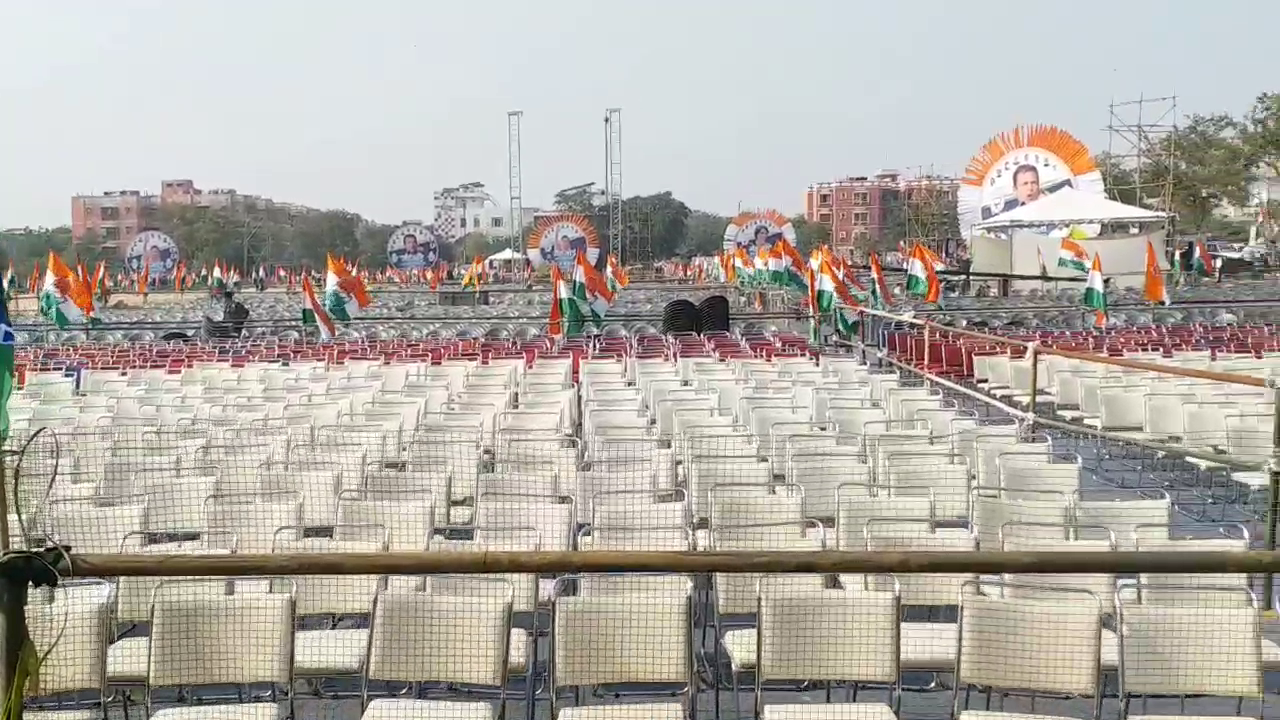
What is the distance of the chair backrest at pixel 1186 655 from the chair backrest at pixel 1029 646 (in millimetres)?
115

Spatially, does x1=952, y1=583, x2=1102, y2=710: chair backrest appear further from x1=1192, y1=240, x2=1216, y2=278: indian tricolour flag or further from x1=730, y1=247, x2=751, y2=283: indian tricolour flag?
x1=1192, y1=240, x2=1216, y2=278: indian tricolour flag

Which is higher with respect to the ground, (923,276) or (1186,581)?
(923,276)

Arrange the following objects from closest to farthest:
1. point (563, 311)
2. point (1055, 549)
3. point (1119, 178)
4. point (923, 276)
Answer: point (1055, 549) → point (563, 311) → point (923, 276) → point (1119, 178)

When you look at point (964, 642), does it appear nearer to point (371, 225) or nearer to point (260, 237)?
point (260, 237)

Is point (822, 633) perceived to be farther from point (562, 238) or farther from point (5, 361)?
point (562, 238)

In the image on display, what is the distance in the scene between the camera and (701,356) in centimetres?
1612

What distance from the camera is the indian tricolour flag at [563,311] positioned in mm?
19375

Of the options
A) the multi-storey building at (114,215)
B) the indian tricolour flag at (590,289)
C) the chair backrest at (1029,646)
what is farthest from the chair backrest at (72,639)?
the multi-storey building at (114,215)

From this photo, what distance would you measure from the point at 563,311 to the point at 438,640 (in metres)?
15.6

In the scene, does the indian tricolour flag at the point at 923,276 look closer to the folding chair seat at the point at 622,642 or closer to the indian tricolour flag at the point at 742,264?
the indian tricolour flag at the point at 742,264

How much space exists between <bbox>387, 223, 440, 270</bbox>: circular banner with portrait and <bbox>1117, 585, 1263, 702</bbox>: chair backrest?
5073 centimetres

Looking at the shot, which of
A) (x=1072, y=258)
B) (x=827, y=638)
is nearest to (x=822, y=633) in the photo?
(x=827, y=638)

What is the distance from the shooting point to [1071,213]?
44.7m

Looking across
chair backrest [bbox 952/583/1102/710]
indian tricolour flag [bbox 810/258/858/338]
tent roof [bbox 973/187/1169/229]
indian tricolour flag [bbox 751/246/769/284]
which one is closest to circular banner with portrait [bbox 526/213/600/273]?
indian tricolour flag [bbox 751/246/769/284]
